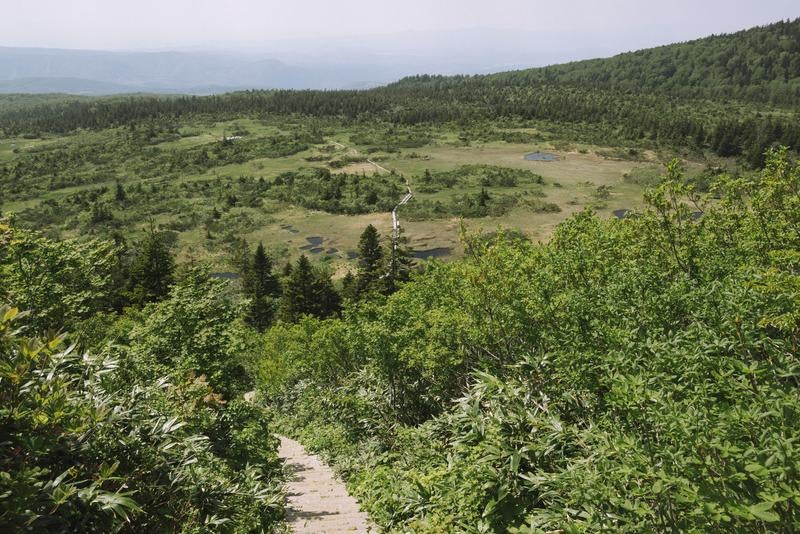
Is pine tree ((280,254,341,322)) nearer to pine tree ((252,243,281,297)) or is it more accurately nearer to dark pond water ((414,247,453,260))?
pine tree ((252,243,281,297))

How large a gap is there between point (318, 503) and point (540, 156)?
4776 inches

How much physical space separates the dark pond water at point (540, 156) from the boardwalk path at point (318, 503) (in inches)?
4425

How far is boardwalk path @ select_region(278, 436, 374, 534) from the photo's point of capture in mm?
12867

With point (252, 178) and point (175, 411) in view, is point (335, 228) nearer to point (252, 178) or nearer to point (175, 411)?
point (252, 178)

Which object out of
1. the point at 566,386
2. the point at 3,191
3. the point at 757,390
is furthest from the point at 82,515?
the point at 3,191

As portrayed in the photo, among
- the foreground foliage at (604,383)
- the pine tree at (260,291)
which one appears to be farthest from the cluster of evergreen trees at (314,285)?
the foreground foliage at (604,383)

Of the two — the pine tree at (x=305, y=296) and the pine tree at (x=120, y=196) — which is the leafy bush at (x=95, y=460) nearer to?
the pine tree at (x=305, y=296)

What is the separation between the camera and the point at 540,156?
4973 inches

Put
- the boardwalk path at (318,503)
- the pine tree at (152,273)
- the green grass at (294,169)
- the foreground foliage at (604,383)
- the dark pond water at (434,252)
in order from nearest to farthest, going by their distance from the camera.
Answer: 1. the foreground foliage at (604,383)
2. the boardwalk path at (318,503)
3. the pine tree at (152,273)
4. the dark pond water at (434,252)
5. the green grass at (294,169)

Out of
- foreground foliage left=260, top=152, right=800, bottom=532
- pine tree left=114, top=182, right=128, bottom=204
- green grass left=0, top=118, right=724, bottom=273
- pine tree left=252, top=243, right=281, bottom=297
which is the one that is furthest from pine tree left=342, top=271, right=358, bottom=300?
pine tree left=114, top=182, right=128, bottom=204

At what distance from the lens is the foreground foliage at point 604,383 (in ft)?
20.8

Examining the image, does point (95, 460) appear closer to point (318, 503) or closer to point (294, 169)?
point (318, 503)

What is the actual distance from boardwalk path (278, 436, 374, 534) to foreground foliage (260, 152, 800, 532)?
651 mm

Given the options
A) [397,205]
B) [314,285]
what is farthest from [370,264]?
[397,205]
